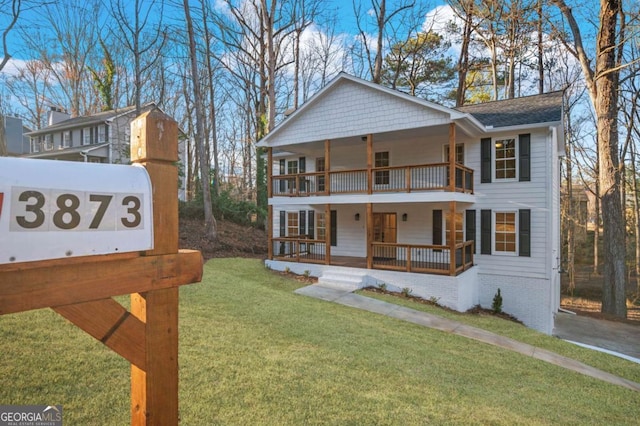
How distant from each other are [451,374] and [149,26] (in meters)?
21.2

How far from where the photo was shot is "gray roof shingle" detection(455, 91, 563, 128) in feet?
38.8

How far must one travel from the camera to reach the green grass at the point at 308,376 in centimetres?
363

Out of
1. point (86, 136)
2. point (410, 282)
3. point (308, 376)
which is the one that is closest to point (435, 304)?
point (410, 282)

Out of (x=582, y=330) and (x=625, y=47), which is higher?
(x=625, y=47)

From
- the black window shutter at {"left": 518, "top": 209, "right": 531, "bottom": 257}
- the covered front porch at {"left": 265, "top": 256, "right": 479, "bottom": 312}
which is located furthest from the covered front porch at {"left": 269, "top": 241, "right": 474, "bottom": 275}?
the black window shutter at {"left": 518, "top": 209, "right": 531, "bottom": 257}

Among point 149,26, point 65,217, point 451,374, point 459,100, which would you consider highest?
point 149,26

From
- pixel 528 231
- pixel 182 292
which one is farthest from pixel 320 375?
pixel 528 231

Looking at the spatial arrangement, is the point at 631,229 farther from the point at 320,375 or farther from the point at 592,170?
the point at 320,375

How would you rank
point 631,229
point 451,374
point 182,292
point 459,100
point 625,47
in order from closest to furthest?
point 451,374, point 182,292, point 625,47, point 459,100, point 631,229

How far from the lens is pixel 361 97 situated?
1264cm

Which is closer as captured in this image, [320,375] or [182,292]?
[320,375]

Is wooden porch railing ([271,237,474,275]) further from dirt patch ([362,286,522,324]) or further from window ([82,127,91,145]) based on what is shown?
window ([82,127,91,145])

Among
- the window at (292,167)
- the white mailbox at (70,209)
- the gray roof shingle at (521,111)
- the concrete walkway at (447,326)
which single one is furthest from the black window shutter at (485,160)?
the white mailbox at (70,209)

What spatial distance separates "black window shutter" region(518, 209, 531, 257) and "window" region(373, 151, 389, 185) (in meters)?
5.00
